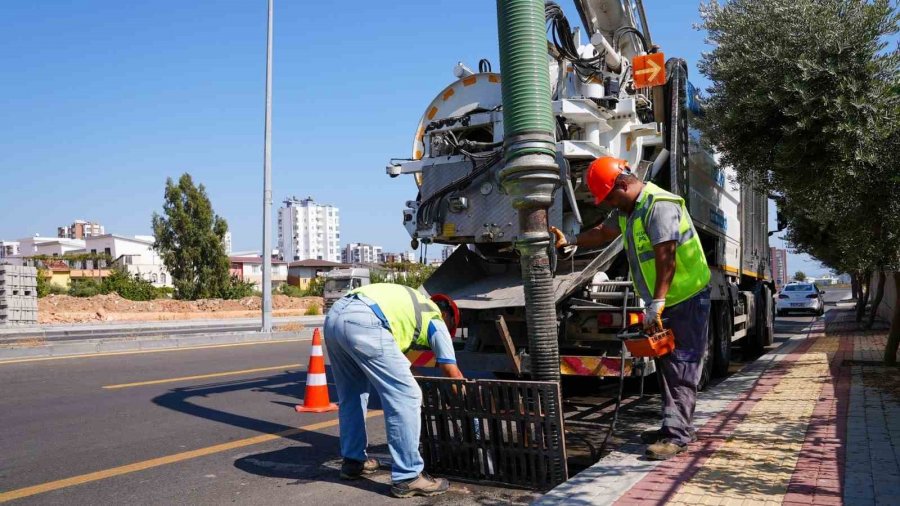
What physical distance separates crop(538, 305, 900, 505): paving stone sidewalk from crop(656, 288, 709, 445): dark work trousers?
10.9 inches

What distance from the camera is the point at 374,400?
7.96 m

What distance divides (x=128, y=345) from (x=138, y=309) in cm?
2128

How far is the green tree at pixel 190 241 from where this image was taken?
38.6 metres

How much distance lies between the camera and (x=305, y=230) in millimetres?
171750

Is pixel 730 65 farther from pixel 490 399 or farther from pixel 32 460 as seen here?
pixel 32 460

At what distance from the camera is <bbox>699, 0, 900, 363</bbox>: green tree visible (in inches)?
293

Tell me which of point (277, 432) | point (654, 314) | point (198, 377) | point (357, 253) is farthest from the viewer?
point (357, 253)

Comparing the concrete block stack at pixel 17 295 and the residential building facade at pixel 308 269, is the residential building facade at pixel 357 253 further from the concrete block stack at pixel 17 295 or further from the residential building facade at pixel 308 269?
the concrete block stack at pixel 17 295

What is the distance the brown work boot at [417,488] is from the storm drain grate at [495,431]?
0.35 m

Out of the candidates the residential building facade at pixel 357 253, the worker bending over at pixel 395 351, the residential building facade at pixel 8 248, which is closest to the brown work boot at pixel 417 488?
the worker bending over at pixel 395 351

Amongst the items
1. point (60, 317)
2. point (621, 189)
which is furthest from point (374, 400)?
point (60, 317)

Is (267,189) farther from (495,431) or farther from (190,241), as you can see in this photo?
(190,241)

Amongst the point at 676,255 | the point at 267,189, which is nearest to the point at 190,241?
the point at 267,189

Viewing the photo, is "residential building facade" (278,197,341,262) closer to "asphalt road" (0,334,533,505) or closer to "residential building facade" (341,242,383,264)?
"residential building facade" (341,242,383,264)
